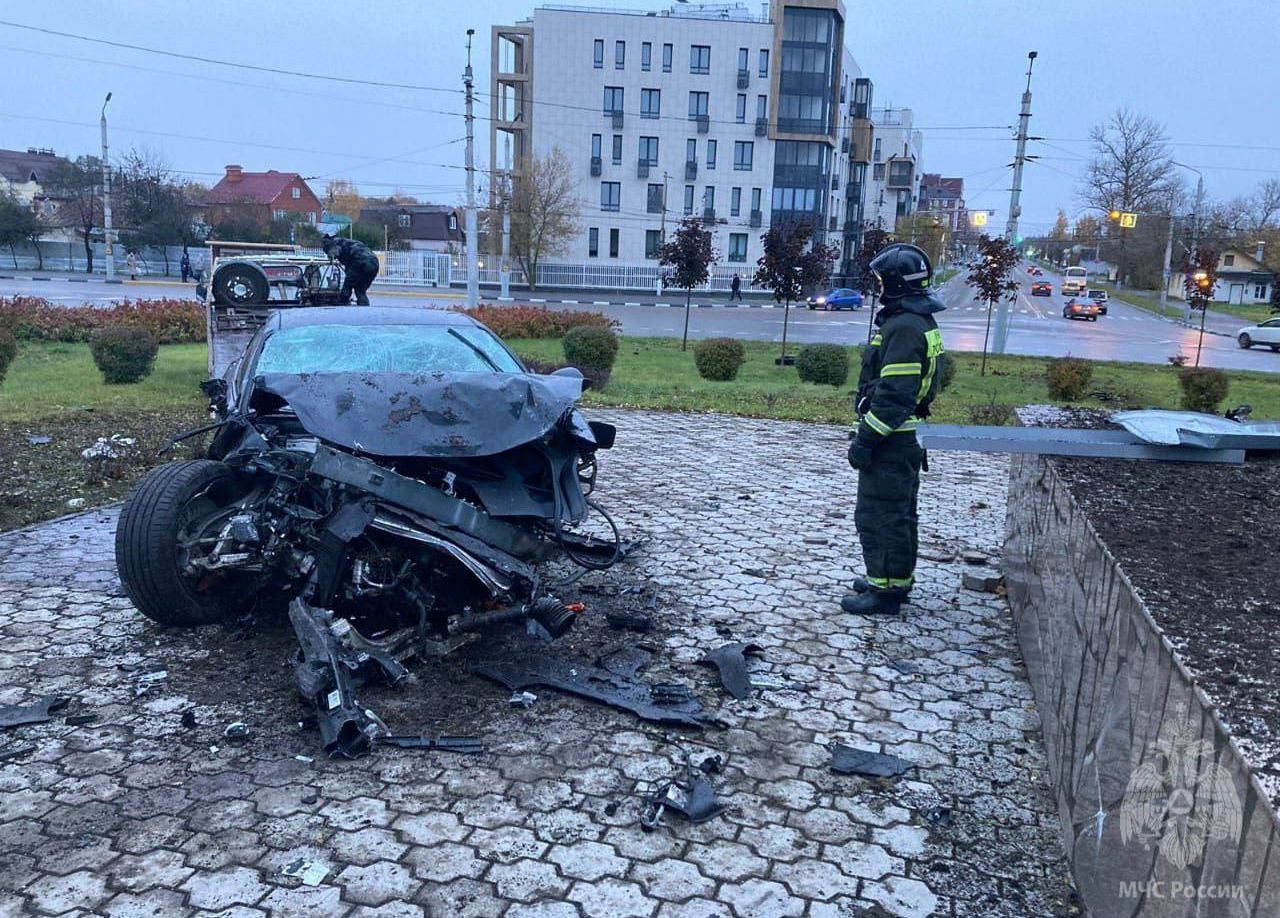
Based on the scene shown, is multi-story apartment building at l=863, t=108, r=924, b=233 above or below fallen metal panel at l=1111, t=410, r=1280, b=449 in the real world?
above

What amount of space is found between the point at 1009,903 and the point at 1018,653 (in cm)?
A: 246

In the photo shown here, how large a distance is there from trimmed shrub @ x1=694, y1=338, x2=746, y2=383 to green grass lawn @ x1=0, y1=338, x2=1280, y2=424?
0.79 ft

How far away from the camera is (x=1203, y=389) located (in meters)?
16.0

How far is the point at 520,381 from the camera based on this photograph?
5.39m

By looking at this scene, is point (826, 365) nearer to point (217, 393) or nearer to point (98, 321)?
point (217, 393)

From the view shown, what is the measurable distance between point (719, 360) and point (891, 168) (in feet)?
297

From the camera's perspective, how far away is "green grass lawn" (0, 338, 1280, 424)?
13.2 metres

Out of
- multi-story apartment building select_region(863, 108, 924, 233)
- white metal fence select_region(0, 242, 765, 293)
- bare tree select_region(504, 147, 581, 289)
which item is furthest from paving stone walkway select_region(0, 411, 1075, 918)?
multi-story apartment building select_region(863, 108, 924, 233)

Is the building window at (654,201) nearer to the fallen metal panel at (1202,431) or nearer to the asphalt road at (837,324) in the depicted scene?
the asphalt road at (837,324)

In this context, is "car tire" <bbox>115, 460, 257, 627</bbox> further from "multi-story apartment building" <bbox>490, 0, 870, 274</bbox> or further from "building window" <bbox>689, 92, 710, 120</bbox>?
"building window" <bbox>689, 92, 710, 120</bbox>

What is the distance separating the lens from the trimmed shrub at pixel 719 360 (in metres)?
17.9

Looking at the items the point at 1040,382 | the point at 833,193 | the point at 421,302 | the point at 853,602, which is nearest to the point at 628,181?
the point at 833,193

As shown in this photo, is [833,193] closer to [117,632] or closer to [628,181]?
[628,181]

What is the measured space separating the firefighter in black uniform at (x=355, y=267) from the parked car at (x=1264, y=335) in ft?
124
